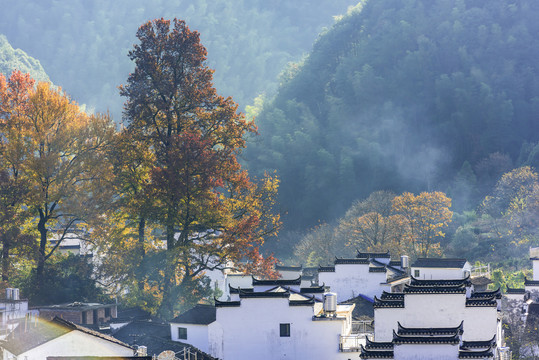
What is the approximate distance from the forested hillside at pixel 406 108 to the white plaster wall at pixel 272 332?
62.4m

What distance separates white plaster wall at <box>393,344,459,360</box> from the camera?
3772 centimetres

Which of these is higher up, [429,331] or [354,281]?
[354,281]

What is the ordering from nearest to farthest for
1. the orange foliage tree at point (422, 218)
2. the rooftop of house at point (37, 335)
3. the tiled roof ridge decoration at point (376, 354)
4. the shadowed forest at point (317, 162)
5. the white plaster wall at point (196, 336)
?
the tiled roof ridge decoration at point (376, 354) < the rooftop of house at point (37, 335) < the white plaster wall at point (196, 336) < the shadowed forest at point (317, 162) < the orange foliage tree at point (422, 218)

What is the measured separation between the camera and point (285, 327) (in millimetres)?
46875

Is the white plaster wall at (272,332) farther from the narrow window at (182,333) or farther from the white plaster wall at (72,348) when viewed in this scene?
the white plaster wall at (72,348)

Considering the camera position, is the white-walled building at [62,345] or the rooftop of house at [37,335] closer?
the white-walled building at [62,345]

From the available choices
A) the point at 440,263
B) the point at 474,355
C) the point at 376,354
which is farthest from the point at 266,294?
the point at 440,263

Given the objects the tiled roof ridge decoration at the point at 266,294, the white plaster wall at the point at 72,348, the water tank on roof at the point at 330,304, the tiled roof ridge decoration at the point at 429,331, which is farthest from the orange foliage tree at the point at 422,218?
the white plaster wall at the point at 72,348

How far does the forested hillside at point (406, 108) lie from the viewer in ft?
382

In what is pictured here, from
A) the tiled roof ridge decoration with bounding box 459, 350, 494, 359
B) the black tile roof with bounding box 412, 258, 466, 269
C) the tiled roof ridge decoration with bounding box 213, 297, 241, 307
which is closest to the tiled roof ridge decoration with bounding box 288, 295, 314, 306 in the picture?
the tiled roof ridge decoration with bounding box 213, 297, 241, 307

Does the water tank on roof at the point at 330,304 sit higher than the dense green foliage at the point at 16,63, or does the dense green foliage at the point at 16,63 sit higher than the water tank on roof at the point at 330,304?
the dense green foliage at the point at 16,63

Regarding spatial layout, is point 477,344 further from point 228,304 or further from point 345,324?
point 228,304

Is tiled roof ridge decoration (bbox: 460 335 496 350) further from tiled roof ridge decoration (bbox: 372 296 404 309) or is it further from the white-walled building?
the white-walled building

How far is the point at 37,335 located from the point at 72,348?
91.1 inches
